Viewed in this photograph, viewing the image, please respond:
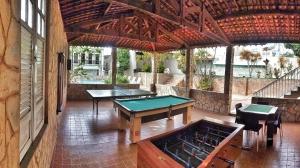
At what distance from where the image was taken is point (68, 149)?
4.61 meters

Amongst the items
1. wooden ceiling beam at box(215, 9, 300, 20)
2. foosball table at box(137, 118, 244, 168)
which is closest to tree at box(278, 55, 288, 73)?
wooden ceiling beam at box(215, 9, 300, 20)

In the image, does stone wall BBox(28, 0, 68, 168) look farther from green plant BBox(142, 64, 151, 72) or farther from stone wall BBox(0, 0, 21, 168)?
green plant BBox(142, 64, 151, 72)

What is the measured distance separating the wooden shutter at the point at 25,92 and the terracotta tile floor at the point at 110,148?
2.03 m

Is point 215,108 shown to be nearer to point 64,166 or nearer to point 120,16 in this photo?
point 120,16

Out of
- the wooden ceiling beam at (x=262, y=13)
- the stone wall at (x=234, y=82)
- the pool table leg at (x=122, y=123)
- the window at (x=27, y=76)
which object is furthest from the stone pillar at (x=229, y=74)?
the window at (x=27, y=76)

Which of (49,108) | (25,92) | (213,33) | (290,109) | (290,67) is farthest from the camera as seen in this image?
(290,67)

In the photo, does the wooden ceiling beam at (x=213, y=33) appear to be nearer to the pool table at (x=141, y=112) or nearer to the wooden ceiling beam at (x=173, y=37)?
the wooden ceiling beam at (x=173, y=37)

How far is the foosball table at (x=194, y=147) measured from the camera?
215 cm

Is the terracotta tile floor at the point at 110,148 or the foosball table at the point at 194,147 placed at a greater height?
the foosball table at the point at 194,147

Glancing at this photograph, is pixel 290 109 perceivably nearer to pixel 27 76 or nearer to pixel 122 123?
pixel 122 123

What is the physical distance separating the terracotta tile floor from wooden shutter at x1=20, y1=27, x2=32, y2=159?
6.65ft

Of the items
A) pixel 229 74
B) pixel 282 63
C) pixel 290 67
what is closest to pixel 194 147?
pixel 229 74

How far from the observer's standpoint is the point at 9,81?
1193 millimetres

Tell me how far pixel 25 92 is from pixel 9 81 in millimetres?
833
